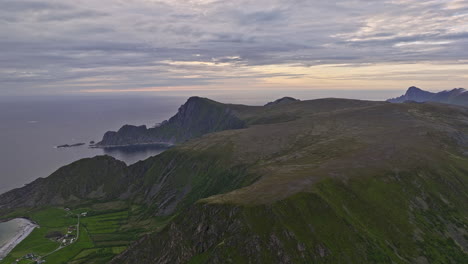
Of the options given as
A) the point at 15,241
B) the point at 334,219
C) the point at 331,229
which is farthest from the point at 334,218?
the point at 15,241

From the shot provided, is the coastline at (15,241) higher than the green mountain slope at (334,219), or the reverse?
the green mountain slope at (334,219)

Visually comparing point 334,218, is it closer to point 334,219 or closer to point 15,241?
point 334,219

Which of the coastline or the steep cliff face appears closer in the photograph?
the steep cliff face

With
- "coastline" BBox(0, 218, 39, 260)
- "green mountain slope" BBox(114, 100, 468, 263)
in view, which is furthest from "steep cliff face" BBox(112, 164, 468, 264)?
"coastline" BBox(0, 218, 39, 260)

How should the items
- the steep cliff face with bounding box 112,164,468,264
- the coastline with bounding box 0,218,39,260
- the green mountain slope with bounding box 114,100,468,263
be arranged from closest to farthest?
1. the steep cliff face with bounding box 112,164,468,264
2. the green mountain slope with bounding box 114,100,468,263
3. the coastline with bounding box 0,218,39,260

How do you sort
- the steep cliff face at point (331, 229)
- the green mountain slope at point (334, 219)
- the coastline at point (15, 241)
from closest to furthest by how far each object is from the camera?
the steep cliff face at point (331, 229)
the green mountain slope at point (334, 219)
the coastline at point (15, 241)

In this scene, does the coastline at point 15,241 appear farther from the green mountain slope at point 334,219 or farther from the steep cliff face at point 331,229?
the green mountain slope at point 334,219

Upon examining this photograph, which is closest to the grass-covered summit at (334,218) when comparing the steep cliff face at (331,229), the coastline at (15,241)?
the steep cliff face at (331,229)

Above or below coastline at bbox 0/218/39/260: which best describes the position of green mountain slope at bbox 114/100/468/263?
above

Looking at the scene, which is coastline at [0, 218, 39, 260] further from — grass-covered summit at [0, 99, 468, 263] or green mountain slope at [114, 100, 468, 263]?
grass-covered summit at [0, 99, 468, 263]

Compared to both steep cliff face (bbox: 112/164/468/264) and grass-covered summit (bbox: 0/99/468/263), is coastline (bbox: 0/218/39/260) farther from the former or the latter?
grass-covered summit (bbox: 0/99/468/263)

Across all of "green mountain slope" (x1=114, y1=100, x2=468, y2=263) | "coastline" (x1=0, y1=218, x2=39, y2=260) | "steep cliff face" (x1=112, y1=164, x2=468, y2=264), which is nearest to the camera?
"steep cliff face" (x1=112, y1=164, x2=468, y2=264)
